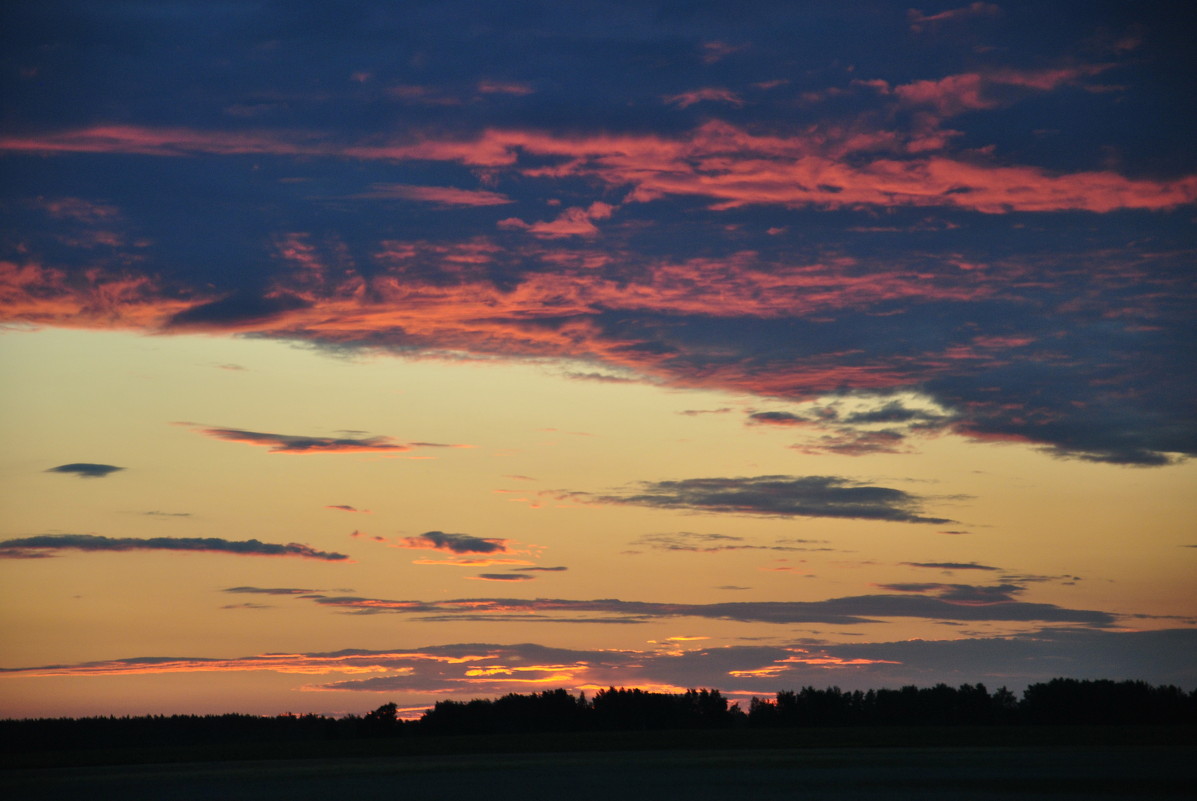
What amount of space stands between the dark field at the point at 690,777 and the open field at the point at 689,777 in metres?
0.07

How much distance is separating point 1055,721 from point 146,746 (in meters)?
109

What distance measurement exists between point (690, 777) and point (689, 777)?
0.05 meters

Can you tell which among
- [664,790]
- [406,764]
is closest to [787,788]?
[664,790]

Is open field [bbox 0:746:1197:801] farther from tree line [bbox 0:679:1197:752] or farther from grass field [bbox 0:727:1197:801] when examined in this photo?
tree line [bbox 0:679:1197:752]

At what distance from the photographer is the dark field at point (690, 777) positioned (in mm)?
41969

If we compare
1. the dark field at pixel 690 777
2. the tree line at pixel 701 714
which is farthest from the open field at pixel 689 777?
the tree line at pixel 701 714

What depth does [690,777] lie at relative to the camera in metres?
52.0

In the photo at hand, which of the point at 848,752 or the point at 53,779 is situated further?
the point at 848,752

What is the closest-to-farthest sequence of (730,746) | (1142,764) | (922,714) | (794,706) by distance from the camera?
(1142,764), (730,746), (922,714), (794,706)

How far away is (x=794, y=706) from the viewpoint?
165 metres

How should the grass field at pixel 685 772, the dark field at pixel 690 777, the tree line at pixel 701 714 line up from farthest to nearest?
the tree line at pixel 701 714 → the grass field at pixel 685 772 → the dark field at pixel 690 777

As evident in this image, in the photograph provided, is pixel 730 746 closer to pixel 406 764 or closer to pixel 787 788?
pixel 406 764

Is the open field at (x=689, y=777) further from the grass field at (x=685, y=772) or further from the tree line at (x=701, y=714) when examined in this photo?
the tree line at (x=701, y=714)

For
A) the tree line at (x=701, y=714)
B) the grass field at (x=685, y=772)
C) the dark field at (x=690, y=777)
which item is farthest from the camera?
the tree line at (x=701, y=714)
